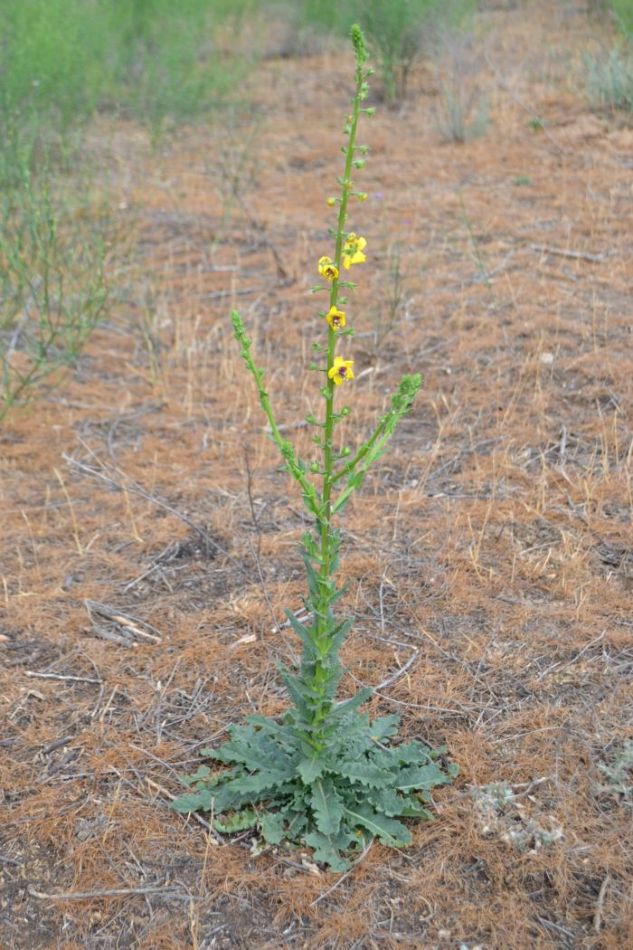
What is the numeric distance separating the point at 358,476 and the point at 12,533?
199 centimetres

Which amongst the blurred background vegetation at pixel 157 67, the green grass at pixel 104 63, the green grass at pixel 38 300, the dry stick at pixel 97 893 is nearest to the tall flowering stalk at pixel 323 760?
the dry stick at pixel 97 893

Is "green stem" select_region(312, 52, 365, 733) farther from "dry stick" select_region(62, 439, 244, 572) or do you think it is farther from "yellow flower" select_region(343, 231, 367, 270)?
"dry stick" select_region(62, 439, 244, 572)

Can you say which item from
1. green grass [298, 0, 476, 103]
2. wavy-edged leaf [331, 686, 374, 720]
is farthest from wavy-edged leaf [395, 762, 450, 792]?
green grass [298, 0, 476, 103]

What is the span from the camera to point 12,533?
3.86m

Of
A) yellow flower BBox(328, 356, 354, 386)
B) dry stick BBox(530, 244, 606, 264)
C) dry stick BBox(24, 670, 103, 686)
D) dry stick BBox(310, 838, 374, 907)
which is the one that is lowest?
dry stick BBox(24, 670, 103, 686)

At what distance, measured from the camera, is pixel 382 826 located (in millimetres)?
2551

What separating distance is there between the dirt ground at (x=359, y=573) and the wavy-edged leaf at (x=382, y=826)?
0.04 meters

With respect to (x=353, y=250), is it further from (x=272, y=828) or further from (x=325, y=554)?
(x=272, y=828)

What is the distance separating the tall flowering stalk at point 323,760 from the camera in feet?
7.86

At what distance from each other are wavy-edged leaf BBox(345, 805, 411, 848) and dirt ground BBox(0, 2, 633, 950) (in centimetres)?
4

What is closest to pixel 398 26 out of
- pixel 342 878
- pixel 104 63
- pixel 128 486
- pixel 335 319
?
pixel 104 63

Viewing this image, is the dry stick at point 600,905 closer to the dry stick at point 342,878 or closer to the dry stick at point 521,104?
the dry stick at point 342,878

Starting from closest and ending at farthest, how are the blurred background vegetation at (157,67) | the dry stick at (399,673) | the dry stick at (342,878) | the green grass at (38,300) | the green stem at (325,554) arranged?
the green stem at (325,554) < the dry stick at (342,878) < the dry stick at (399,673) < the green grass at (38,300) < the blurred background vegetation at (157,67)

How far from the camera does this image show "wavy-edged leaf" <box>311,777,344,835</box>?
97.7 inches
